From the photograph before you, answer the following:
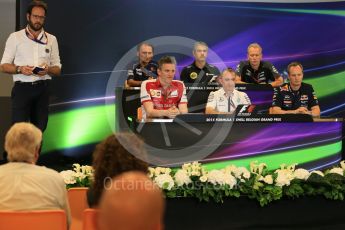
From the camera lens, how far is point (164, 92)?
185 inches

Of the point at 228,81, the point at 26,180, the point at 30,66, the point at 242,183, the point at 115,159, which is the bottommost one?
the point at 242,183

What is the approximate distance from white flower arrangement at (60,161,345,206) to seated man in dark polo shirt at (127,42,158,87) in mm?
2618

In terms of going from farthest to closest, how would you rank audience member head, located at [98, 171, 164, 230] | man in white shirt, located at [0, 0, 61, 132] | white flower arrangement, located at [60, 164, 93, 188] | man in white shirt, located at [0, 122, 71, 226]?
man in white shirt, located at [0, 0, 61, 132] → white flower arrangement, located at [60, 164, 93, 188] → man in white shirt, located at [0, 122, 71, 226] → audience member head, located at [98, 171, 164, 230]

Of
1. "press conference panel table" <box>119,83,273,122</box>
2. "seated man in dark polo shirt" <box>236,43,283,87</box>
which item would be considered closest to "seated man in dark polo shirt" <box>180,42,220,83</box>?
"seated man in dark polo shirt" <box>236,43,283,87</box>

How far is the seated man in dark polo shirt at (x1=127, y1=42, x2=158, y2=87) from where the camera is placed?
234 inches

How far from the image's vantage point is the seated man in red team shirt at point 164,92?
463 centimetres

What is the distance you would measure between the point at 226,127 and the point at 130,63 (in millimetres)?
2820

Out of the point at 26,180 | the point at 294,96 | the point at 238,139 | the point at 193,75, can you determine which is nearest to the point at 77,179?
the point at 26,180

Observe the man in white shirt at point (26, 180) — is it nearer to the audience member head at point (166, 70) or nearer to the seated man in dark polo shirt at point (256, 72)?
the audience member head at point (166, 70)

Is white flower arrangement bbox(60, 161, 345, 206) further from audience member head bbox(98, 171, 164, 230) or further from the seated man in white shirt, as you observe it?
audience member head bbox(98, 171, 164, 230)

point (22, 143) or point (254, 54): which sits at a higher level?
point (254, 54)

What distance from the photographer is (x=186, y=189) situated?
127 inches

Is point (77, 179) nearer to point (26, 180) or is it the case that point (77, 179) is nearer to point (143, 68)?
point (26, 180)

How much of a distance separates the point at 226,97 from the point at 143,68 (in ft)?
4.29
